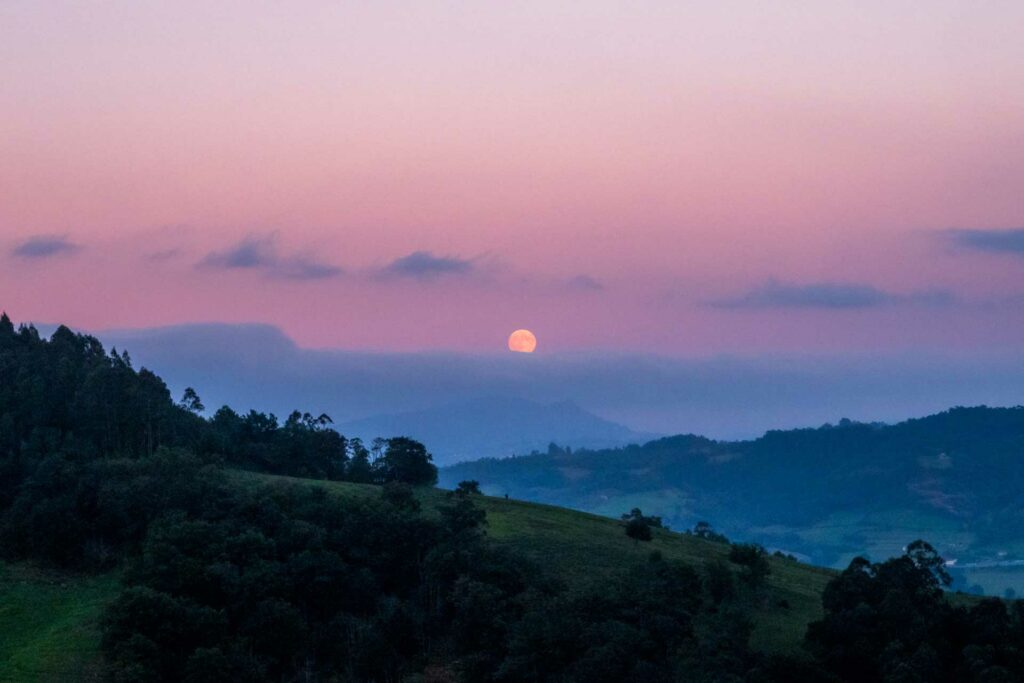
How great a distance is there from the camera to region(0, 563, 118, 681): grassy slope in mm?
66625

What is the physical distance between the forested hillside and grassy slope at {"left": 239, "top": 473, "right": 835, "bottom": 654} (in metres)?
0.30

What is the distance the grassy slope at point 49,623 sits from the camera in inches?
2623

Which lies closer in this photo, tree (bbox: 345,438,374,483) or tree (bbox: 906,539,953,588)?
tree (bbox: 906,539,953,588)

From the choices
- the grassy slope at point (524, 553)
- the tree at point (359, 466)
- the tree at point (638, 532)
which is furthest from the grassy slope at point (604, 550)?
the tree at point (359, 466)

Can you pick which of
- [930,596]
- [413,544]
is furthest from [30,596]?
[930,596]

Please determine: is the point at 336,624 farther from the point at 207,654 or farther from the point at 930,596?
the point at 930,596

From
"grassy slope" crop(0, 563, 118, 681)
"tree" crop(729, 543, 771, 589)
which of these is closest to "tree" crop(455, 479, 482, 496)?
"tree" crop(729, 543, 771, 589)

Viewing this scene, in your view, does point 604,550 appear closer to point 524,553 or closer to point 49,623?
point 524,553

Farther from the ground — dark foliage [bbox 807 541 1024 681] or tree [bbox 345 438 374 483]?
tree [bbox 345 438 374 483]

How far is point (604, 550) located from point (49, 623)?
41.8m

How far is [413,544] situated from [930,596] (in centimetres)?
3721

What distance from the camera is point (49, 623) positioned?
73875 mm

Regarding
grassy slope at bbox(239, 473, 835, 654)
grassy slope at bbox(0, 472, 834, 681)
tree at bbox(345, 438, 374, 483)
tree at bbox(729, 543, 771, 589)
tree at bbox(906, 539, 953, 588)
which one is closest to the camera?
grassy slope at bbox(0, 472, 834, 681)

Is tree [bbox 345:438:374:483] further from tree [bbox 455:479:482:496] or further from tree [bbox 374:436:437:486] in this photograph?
tree [bbox 455:479:482:496]
